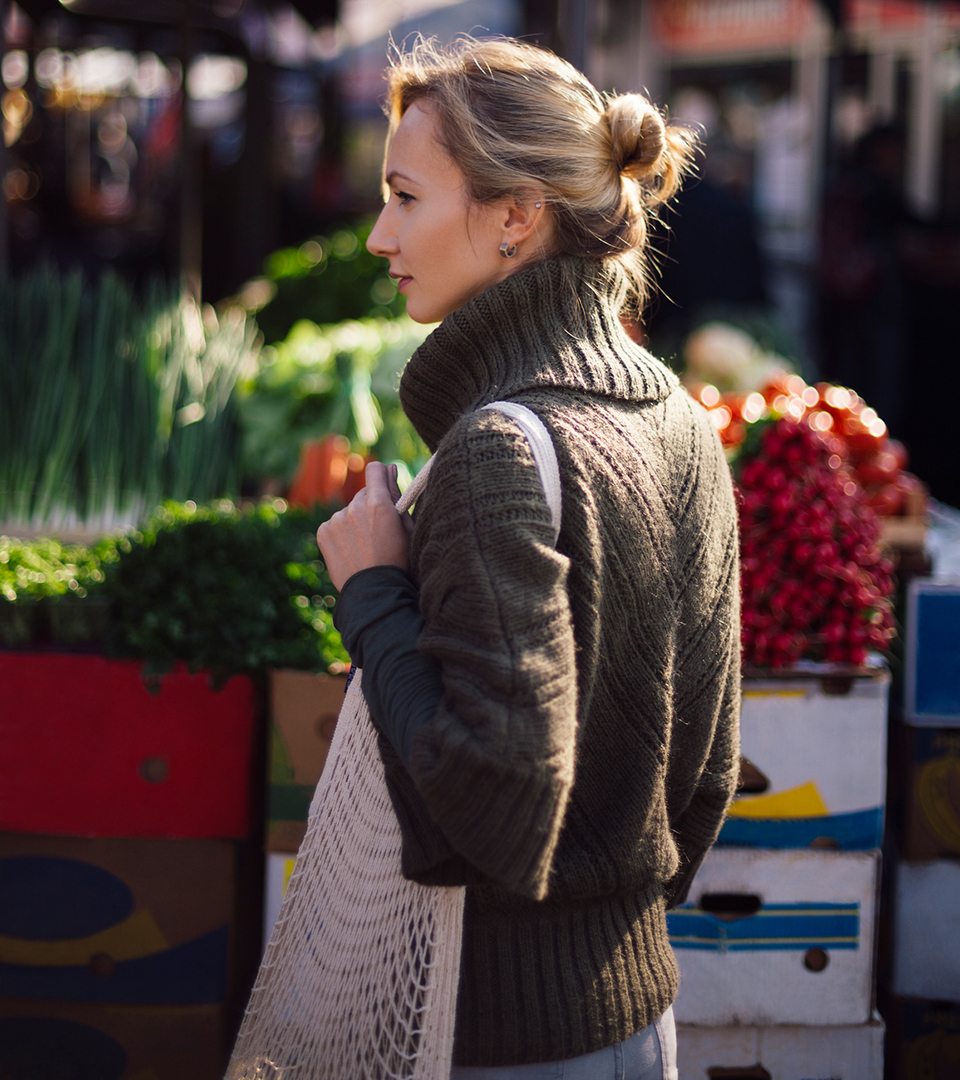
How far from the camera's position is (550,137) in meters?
1.26

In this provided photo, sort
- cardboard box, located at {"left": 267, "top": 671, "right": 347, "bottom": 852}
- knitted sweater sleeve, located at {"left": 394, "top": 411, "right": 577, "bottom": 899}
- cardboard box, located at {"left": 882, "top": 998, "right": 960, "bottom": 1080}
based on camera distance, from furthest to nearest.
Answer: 1. cardboard box, located at {"left": 882, "top": 998, "right": 960, "bottom": 1080}
2. cardboard box, located at {"left": 267, "top": 671, "right": 347, "bottom": 852}
3. knitted sweater sleeve, located at {"left": 394, "top": 411, "right": 577, "bottom": 899}

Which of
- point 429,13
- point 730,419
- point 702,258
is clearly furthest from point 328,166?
point 730,419

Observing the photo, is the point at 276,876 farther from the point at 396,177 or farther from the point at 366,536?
the point at 396,177

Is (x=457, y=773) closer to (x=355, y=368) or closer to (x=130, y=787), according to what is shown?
(x=130, y=787)

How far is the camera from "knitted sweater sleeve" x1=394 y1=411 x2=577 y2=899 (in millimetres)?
1005

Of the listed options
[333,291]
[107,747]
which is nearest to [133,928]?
[107,747]

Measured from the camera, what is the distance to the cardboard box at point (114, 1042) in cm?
215

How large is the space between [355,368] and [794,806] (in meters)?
2.24

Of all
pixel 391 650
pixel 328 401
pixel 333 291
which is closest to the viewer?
pixel 391 650

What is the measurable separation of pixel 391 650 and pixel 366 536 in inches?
6.7

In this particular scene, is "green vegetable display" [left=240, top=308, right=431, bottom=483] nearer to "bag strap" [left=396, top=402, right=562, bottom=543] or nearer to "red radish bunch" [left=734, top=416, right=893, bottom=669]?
"red radish bunch" [left=734, top=416, right=893, bottom=669]

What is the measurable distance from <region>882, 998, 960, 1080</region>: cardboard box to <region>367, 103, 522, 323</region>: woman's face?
6.55 feet

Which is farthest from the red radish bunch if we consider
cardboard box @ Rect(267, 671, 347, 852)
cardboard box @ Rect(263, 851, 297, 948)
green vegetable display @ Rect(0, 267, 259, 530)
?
green vegetable display @ Rect(0, 267, 259, 530)

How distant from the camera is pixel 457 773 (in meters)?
1.01
